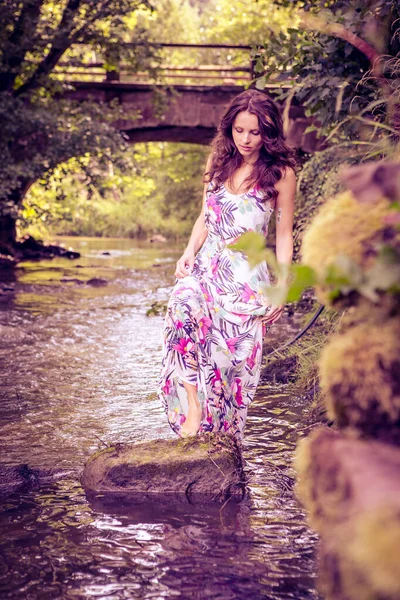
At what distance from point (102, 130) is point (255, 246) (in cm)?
1662

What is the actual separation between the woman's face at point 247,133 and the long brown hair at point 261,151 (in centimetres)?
2

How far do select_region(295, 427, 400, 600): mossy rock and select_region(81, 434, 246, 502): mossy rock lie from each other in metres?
2.49

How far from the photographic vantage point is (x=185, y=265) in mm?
4699

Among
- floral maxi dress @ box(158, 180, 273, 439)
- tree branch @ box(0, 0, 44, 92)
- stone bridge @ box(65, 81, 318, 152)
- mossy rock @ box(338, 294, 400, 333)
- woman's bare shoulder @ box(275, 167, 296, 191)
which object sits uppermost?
tree branch @ box(0, 0, 44, 92)

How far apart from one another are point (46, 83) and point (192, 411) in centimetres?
1508

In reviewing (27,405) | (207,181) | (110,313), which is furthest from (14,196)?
(207,181)

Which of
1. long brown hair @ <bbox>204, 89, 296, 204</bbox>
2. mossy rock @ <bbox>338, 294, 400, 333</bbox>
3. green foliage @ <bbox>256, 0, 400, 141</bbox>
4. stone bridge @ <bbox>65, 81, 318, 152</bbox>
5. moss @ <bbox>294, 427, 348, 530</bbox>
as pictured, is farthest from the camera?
stone bridge @ <bbox>65, 81, 318, 152</bbox>

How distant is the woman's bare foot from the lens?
15.0 ft

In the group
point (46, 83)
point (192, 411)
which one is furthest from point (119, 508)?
point (46, 83)

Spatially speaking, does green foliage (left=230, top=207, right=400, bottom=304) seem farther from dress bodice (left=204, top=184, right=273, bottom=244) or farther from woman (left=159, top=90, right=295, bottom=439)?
dress bodice (left=204, top=184, right=273, bottom=244)

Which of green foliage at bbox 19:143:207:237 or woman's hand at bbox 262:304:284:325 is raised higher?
green foliage at bbox 19:143:207:237

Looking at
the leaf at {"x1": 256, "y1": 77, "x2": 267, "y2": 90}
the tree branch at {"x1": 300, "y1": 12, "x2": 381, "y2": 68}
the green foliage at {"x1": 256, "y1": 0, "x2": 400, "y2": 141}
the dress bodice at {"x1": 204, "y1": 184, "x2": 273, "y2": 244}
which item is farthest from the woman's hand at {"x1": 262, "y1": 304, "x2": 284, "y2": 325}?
the leaf at {"x1": 256, "y1": 77, "x2": 267, "y2": 90}

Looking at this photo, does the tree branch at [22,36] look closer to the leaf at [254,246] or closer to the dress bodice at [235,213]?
the dress bodice at [235,213]

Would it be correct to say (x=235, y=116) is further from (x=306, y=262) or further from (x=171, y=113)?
(x=171, y=113)
